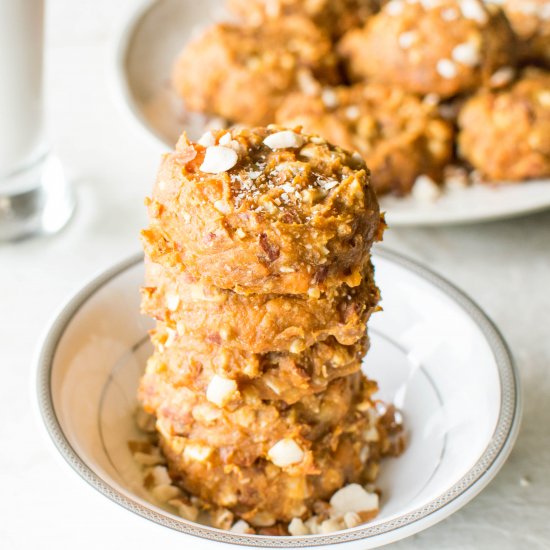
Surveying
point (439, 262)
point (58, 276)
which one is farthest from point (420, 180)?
point (58, 276)

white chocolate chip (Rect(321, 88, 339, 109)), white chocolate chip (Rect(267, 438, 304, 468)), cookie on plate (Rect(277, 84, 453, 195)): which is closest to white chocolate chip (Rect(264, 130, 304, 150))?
white chocolate chip (Rect(267, 438, 304, 468))

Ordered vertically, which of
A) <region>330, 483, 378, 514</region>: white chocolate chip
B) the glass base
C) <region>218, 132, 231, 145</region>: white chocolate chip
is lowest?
<region>330, 483, 378, 514</region>: white chocolate chip

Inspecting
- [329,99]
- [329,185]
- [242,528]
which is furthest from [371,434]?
[329,99]

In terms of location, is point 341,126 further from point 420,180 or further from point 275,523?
point 275,523

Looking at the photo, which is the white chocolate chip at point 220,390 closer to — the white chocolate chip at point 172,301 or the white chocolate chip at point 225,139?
the white chocolate chip at point 172,301

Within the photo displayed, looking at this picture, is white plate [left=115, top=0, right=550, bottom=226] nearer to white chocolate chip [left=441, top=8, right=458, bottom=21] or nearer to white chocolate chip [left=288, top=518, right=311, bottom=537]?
white chocolate chip [left=441, top=8, right=458, bottom=21]

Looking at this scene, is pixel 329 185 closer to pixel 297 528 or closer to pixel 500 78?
pixel 297 528
